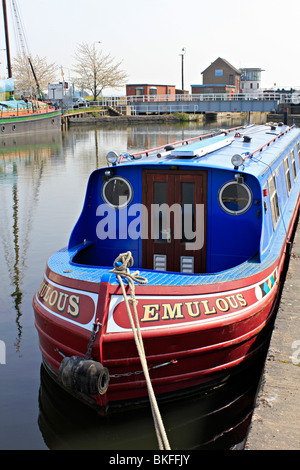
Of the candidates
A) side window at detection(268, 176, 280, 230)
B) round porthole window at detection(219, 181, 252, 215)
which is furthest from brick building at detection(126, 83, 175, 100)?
round porthole window at detection(219, 181, 252, 215)

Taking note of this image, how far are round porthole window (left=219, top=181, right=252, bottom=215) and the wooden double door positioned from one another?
0.97 ft

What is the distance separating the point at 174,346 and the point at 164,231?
2488 mm

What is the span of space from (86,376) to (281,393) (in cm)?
214

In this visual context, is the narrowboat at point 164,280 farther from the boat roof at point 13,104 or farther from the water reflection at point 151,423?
the boat roof at point 13,104

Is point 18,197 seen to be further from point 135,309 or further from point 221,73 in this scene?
point 221,73

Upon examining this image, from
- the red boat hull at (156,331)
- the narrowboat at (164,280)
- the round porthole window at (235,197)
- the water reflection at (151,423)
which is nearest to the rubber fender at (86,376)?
the narrowboat at (164,280)

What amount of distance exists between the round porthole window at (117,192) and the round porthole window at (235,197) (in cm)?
148

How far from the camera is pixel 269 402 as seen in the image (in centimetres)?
559

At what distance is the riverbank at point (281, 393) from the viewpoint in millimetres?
5000

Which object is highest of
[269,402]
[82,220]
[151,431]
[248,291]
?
[82,220]

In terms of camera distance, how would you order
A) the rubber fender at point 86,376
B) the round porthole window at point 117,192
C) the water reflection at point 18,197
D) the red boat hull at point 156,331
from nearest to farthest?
the rubber fender at point 86,376
the red boat hull at point 156,331
the round porthole window at point 117,192
the water reflection at point 18,197

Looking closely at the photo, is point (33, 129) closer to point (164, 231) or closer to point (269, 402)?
point (164, 231)

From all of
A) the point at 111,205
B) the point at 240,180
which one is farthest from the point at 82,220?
the point at 240,180

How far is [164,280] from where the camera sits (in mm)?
6766
